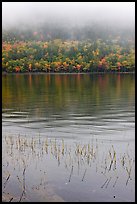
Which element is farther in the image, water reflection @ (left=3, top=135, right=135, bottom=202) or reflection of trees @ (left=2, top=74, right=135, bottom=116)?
reflection of trees @ (left=2, top=74, right=135, bottom=116)

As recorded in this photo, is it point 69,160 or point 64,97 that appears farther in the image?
point 64,97

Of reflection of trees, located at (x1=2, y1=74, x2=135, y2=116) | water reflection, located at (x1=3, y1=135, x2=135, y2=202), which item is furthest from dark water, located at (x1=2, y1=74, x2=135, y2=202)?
reflection of trees, located at (x1=2, y1=74, x2=135, y2=116)

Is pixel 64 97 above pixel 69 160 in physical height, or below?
above

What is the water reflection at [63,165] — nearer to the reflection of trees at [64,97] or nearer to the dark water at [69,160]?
the dark water at [69,160]

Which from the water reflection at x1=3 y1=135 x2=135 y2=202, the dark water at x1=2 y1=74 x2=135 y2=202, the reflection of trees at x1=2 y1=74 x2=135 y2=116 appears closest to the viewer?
the dark water at x1=2 y1=74 x2=135 y2=202

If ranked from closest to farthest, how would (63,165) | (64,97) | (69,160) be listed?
1. (63,165)
2. (69,160)
3. (64,97)

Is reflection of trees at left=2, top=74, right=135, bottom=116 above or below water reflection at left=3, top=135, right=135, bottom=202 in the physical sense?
above

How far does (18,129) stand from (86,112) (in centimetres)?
1499

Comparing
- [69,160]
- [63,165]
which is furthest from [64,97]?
[63,165]

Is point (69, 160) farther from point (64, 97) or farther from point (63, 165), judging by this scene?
point (64, 97)

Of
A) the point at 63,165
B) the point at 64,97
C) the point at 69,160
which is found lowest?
the point at 63,165

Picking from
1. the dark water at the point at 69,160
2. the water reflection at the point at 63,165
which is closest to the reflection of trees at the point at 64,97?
the dark water at the point at 69,160

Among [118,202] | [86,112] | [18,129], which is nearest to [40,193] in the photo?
[118,202]

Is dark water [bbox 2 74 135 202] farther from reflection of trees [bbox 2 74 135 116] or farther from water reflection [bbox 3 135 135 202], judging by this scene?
reflection of trees [bbox 2 74 135 116]
